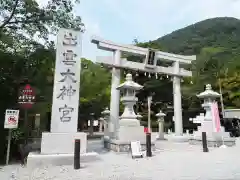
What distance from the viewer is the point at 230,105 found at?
22.3 metres

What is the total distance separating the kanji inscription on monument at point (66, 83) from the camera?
6895 millimetres

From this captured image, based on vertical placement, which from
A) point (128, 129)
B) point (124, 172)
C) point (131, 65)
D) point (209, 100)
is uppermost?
point (131, 65)

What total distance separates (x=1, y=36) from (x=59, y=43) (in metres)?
2.17

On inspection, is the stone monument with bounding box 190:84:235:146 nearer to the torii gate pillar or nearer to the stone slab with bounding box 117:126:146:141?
the stone slab with bounding box 117:126:146:141

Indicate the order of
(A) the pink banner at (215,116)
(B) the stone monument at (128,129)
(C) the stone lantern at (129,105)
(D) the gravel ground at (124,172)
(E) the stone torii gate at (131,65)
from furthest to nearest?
(E) the stone torii gate at (131,65)
(A) the pink banner at (215,116)
(C) the stone lantern at (129,105)
(B) the stone monument at (128,129)
(D) the gravel ground at (124,172)

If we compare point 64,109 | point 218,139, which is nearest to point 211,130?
point 218,139

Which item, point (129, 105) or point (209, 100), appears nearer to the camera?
point (129, 105)

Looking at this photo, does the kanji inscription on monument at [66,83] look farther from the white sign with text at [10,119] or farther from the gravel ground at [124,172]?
the gravel ground at [124,172]

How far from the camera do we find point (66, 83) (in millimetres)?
7133

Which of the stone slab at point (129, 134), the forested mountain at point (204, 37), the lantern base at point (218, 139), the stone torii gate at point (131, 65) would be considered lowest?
the lantern base at point (218, 139)

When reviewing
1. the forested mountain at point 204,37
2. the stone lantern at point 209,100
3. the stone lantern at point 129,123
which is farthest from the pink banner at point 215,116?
the forested mountain at point 204,37

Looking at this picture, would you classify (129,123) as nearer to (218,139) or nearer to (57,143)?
(57,143)

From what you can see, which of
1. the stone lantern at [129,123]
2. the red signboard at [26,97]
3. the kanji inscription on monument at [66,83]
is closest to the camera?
the kanji inscription on monument at [66,83]

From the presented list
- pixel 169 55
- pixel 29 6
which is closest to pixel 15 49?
pixel 29 6
